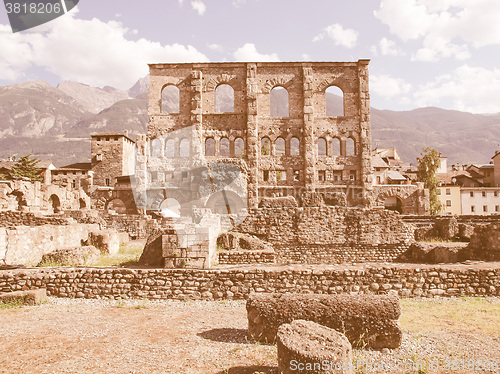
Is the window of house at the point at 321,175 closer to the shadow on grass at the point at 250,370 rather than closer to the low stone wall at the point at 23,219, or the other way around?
the low stone wall at the point at 23,219

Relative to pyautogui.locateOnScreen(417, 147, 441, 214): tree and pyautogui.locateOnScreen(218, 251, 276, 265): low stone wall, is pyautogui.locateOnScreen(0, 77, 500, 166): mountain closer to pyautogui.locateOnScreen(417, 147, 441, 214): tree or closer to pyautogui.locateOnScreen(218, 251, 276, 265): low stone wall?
pyautogui.locateOnScreen(417, 147, 441, 214): tree

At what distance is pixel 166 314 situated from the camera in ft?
22.5

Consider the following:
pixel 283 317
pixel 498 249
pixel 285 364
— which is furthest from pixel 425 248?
pixel 285 364

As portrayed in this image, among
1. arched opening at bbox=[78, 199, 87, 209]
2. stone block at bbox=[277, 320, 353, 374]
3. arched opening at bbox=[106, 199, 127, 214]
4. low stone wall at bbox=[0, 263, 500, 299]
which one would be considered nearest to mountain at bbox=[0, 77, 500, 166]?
arched opening at bbox=[106, 199, 127, 214]

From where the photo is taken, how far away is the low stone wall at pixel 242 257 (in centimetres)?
1156

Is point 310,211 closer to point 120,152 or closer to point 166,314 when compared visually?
point 166,314

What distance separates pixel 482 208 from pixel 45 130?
645 ft

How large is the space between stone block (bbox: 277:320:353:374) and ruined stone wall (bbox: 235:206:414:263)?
11.1 metres

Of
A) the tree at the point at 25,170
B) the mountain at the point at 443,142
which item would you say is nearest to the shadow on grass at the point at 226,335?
the tree at the point at 25,170

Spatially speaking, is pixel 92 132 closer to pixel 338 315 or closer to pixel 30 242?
pixel 30 242

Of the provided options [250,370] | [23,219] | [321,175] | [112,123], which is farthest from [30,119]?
[250,370]

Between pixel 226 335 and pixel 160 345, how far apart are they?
1082mm

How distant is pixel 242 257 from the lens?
38.3ft

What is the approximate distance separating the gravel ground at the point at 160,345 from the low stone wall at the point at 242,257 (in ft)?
14.9
